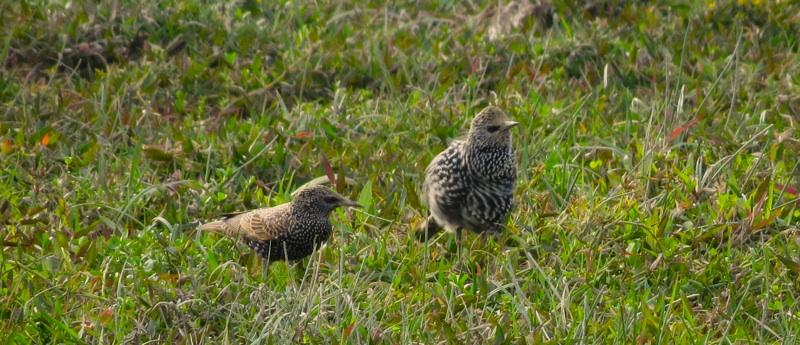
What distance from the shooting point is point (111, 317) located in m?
5.80

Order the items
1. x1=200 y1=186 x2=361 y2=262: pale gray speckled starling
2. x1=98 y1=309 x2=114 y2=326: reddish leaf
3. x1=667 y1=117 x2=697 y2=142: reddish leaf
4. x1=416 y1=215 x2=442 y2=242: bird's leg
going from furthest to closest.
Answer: x1=667 y1=117 x2=697 y2=142: reddish leaf → x1=416 y1=215 x2=442 y2=242: bird's leg → x1=200 y1=186 x2=361 y2=262: pale gray speckled starling → x1=98 y1=309 x2=114 y2=326: reddish leaf

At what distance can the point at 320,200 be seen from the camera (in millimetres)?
6961

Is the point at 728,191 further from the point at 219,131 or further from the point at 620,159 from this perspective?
the point at 219,131

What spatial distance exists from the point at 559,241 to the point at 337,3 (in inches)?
200

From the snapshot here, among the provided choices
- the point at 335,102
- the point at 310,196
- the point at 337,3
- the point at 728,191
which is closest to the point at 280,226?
the point at 310,196

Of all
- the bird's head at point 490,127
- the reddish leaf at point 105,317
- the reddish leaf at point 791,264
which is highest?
the bird's head at point 490,127

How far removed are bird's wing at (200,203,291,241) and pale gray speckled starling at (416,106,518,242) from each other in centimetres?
85

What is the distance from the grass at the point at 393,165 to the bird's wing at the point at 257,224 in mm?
99

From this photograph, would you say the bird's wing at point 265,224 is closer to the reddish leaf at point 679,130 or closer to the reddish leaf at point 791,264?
the reddish leaf at point 679,130

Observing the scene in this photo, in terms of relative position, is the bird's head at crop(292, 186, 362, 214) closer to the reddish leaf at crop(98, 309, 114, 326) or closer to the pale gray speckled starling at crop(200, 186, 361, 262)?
the pale gray speckled starling at crop(200, 186, 361, 262)

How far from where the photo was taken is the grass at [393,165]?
234 inches

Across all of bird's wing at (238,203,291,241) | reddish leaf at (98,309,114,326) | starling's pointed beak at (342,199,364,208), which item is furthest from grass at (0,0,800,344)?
starling's pointed beak at (342,199,364,208)

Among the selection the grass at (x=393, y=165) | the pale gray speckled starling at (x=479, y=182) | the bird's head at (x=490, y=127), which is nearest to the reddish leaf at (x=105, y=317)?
the grass at (x=393, y=165)

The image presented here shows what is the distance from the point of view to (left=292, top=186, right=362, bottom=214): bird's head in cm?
693
